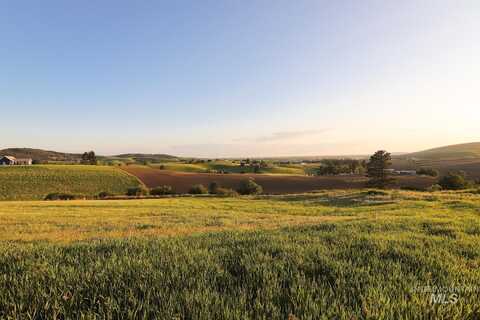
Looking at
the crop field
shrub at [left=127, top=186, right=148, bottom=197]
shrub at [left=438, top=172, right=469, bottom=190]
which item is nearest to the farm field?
shrub at [left=438, top=172, right=469, bottom=190]

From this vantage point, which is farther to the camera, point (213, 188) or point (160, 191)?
point (213, 188)

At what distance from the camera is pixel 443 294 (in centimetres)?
304

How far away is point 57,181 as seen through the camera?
64125mm

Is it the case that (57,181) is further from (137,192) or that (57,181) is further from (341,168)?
(341,168)

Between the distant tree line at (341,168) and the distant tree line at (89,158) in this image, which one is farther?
the distant tree line at (89,158)

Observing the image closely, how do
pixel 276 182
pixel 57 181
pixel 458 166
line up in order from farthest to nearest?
pixel 458 166 < pixel 276 182 < pixel 57 181

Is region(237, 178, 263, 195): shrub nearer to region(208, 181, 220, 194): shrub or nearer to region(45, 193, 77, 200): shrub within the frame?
region(208, 181, 220, 194): shrub

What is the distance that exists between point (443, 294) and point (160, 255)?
13.2 ft

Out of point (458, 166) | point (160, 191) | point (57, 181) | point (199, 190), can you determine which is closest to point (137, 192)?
point (160, 191)

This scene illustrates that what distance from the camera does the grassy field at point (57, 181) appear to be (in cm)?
5535

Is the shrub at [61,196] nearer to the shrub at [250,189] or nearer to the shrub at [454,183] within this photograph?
the shrub at [250,189]

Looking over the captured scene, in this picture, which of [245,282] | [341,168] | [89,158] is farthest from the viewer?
[89,158]

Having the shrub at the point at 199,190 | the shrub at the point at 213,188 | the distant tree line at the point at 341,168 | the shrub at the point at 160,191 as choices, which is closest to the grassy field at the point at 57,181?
the shrub at the point at 160,191

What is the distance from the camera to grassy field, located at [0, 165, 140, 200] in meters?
55.4
